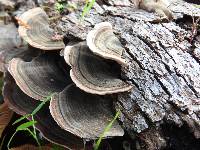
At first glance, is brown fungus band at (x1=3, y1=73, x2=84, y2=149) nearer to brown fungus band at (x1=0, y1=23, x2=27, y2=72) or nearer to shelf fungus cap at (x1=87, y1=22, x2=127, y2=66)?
brown fungus band at (x1=0, y1=23, x2=27, y2=72)

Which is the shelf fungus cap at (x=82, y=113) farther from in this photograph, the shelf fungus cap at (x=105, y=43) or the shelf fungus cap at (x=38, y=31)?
the shelf fungus cap at (x=38, y=31)

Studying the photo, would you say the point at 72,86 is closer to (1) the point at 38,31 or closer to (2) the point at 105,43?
(2) the point at 105,43

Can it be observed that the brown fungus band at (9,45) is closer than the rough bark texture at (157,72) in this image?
No

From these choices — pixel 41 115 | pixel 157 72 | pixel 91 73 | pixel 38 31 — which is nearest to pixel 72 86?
pixel 91 73

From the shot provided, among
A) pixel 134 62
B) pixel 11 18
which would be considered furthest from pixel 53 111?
pixel 11 18


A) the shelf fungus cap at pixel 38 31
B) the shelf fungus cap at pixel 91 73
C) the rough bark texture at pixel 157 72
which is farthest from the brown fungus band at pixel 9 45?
the shelf fungus cap at pixel 91 73

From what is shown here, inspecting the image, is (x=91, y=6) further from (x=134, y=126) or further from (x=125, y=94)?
(x=134, y=126)
